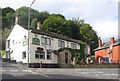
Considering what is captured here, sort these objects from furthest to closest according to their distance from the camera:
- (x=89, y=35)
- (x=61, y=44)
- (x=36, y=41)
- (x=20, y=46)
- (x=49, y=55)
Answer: (x=89, y=35) → (x=61, y=44) → (x=49, y=55) → (x=20, y=46) → (x=36, y=41)

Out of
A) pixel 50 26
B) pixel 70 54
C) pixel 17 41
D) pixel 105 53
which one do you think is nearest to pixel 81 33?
pixel 50 26

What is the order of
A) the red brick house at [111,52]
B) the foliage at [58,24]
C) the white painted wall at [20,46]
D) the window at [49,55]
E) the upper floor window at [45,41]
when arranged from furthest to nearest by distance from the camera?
1. the foliage at [58,24]
2. the red brick house at [111,52]
3. the window at [49,55]
4. the upper floor window at [45,41]
5. the white painted wall at [20,46]

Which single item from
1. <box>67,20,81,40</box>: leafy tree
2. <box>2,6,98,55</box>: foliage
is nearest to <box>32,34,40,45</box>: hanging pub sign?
<box>2,6,98,55</box>: foliage

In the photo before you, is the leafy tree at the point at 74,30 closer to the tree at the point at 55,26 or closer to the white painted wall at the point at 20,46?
the tree at the point at 55,26

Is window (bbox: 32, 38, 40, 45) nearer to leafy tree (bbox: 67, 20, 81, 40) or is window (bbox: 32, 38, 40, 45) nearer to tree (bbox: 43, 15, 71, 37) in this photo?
tree (bbox: 43, 15, 71, 37)

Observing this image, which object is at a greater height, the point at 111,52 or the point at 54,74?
the point at 111,52

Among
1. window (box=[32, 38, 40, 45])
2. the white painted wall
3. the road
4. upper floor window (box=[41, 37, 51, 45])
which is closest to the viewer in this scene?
the road

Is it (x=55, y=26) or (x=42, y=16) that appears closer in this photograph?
(x=55, y=26)

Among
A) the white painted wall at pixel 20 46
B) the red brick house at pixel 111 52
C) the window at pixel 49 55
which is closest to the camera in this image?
the white painted wall at pixel 20 46

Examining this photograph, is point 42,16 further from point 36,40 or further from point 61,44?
point 36,40

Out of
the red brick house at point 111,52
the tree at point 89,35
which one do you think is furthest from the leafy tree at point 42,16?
the red brick house at point 111,52

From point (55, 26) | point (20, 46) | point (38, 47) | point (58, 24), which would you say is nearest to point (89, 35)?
point (58, 24)

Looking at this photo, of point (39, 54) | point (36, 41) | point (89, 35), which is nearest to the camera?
point (36, 41)

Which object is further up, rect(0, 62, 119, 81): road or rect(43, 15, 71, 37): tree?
rect(43, 15, 71, 37): tree
